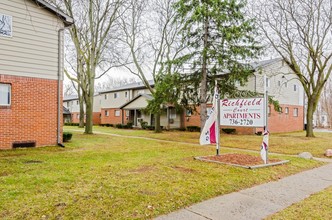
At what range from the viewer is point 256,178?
282 inches

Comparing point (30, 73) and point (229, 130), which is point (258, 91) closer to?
point (229, 130)

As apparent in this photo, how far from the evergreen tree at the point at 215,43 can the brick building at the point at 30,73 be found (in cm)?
822

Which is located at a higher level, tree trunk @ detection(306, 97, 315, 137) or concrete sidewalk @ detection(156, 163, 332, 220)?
tree trunk @ detection(306, 97, 315, 137)

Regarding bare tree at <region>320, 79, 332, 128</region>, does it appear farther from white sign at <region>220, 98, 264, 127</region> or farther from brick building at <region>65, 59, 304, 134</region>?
white sign at <region>220, 98, 264, 127</region>

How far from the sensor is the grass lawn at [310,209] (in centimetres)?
456

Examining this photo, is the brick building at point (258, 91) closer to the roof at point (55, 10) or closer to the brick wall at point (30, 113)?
the roof at point (55, 10)

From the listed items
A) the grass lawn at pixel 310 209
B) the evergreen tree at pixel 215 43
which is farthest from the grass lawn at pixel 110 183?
the evergreen tree at pixel 215 43

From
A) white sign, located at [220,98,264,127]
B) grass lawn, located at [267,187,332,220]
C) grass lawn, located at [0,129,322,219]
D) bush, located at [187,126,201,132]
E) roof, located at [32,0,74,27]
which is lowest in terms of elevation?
grass lawn, located at [267,187,332,220]

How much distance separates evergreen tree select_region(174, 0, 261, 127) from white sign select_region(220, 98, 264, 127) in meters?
7.29

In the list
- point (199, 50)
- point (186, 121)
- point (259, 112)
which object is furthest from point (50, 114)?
point (186, 121)

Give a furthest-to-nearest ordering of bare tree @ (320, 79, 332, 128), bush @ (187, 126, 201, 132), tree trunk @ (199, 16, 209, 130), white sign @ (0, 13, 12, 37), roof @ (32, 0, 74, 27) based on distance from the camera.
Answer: bare tree @ (320, 79, 332, 128)
bush @ (187, 126, 201, 132)
tree trunk @ (199, 16, 209, 130)
roof @ (32, 0, 74, 27)
white sign @ (0, 13, 12, 37)

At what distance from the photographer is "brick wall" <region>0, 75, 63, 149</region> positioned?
35.7ft

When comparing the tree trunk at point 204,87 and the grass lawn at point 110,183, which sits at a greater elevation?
the tree trunk at point 204,87

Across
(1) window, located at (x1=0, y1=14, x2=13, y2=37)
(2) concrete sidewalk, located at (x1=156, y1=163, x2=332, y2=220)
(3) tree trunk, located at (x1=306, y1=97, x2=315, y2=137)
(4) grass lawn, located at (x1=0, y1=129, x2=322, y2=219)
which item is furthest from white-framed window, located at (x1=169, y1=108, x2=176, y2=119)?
(2) concrete sidewalk, located at (x1=156, y1=163, x2=332, y2=220)
